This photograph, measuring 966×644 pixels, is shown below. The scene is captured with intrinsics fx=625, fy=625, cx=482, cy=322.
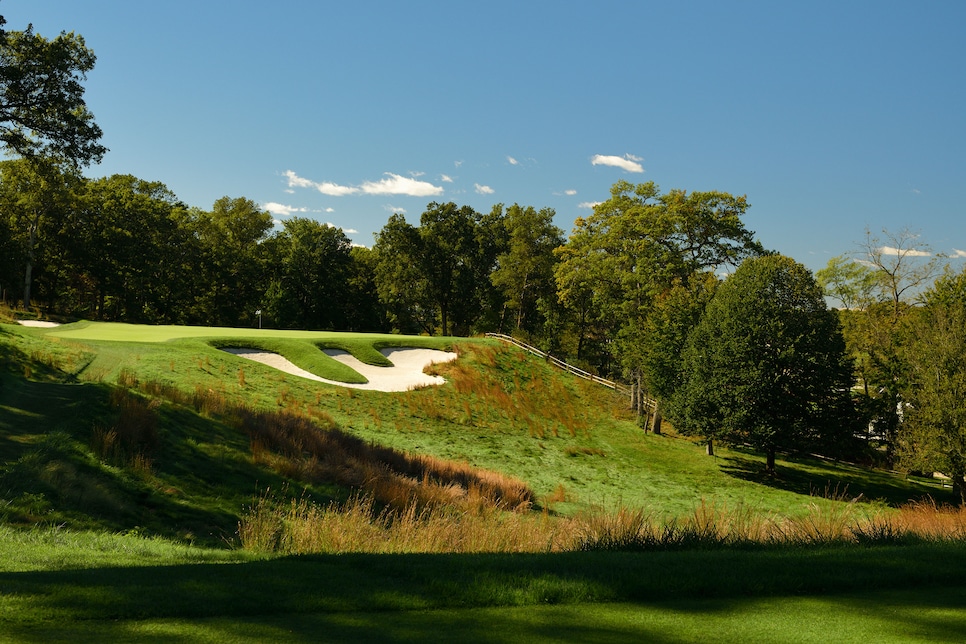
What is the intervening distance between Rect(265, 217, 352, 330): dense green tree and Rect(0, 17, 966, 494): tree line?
24 cm

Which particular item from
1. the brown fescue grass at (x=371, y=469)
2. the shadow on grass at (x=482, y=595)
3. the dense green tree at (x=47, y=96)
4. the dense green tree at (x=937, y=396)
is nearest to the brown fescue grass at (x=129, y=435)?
the brown fescue grass at (x=371, y=469)

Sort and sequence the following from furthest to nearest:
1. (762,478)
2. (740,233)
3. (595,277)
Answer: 1. (595,277)
2. (740,233)
3. (762,478)

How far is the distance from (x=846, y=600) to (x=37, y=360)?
82.2ft

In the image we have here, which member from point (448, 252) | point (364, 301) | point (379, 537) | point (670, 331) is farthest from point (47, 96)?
point (364, 301)

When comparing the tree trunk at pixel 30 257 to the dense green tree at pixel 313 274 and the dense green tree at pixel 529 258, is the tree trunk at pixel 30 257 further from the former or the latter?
the dense green tree at pixel 529 258

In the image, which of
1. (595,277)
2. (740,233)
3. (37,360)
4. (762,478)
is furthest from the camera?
(595,277)

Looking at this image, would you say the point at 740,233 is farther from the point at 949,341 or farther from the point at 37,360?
the point at 37,360

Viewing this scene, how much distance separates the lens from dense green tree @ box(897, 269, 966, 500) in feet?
90.1

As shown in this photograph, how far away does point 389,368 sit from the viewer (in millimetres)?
37188

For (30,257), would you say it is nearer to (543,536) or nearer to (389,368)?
(389,368)

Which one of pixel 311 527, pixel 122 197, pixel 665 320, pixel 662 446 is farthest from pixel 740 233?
pixel 122 197

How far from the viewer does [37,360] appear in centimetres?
2208

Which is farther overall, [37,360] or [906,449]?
[906,449]

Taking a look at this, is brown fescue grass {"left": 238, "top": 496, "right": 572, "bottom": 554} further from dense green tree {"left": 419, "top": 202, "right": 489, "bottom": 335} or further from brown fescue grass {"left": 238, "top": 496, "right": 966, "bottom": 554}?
dense green tree {"left": 419, "top": 202, "right": 489, "bottom": 335}
